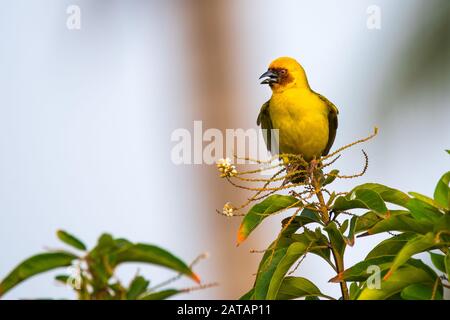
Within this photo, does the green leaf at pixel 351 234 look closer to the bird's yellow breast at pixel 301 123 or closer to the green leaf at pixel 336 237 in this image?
the green leaf at pixel 336 237

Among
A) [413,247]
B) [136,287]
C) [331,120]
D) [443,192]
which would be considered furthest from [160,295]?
[331,120]

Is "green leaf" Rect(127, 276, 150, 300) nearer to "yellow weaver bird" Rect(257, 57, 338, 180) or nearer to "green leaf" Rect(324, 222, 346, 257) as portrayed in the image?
"green leaf" Rect(324, 222, 346, 257)

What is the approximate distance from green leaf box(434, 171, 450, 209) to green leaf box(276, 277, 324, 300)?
471 millimetres

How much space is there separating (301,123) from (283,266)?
241 centimetres

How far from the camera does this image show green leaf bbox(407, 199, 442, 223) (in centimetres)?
202

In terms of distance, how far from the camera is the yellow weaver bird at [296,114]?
4.56 m

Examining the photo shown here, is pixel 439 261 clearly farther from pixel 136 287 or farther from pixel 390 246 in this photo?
pixel 136 287

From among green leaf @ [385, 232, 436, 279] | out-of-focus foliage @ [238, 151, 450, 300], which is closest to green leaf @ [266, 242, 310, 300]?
out-of-focus foliage @ [238, 151, 450, 300]

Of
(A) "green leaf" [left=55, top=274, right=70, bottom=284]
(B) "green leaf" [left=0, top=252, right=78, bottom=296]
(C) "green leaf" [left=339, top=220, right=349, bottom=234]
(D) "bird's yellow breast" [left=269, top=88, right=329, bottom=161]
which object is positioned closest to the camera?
(B) "green leaf" [left=0, top=252, right=78, bottom=296]

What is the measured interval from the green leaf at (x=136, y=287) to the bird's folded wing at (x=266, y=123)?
11.0ft

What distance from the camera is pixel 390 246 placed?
85.0 inches
